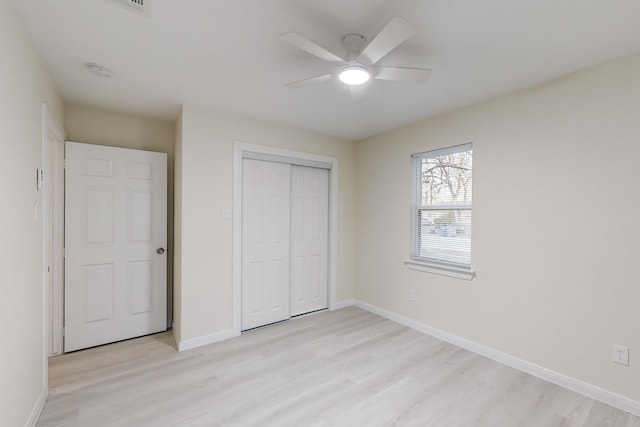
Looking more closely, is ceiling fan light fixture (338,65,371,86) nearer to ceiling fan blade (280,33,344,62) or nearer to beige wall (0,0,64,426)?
ceiling fan blade (280,33,344,62)

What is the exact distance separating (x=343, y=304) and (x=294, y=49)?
327 centimetres

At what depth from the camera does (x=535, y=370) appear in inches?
92.0

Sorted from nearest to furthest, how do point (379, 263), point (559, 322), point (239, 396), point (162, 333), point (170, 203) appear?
point (239, 396) < point (559, 322) < point (162, 333) < point (170, 203) < point (379, 263)

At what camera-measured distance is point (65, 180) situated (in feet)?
8.82

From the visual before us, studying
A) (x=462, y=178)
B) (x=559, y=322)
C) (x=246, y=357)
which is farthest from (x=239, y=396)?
(x=462, y=178)

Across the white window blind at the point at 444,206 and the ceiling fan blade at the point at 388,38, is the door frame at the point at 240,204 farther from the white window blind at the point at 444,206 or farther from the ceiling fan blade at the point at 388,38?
the ceiling fan blade at the point at 388,38

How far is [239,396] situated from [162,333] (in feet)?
5.20

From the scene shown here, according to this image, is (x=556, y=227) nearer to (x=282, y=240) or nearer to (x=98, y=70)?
(x=282, y=240)

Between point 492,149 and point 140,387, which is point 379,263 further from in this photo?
point 140,387

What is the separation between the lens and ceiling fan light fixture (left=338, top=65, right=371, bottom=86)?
5.75 feet

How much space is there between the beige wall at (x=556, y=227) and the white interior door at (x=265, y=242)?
171 centimetres

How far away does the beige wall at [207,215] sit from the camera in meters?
2.81

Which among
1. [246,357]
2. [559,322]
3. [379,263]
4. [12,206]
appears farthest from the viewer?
[379,263]

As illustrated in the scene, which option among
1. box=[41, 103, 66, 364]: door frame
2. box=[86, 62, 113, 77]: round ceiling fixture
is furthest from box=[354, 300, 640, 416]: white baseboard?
box=[86, 62, 113, 77]: round ceiling fixture
